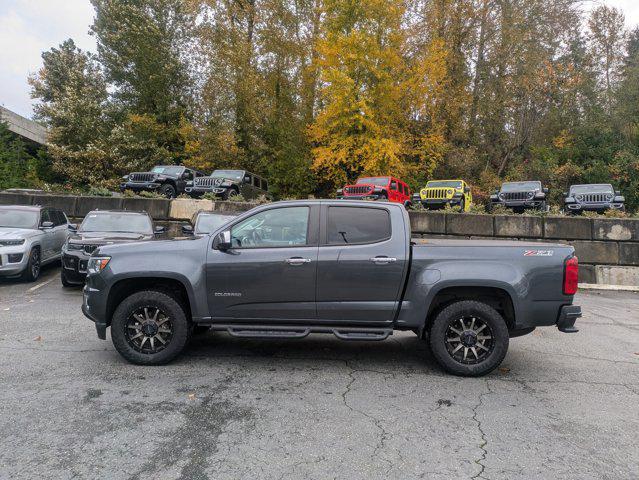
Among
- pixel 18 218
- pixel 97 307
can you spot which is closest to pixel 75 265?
pixel 18 218

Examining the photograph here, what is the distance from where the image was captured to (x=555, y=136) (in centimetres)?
3152

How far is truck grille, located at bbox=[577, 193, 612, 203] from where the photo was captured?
17312 mm

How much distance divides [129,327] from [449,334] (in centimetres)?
359

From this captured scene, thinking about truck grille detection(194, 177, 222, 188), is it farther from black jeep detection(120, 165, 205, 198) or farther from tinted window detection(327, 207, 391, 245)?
tinted window detection(327, 207, 391, 245)

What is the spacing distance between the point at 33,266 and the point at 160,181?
8.90m

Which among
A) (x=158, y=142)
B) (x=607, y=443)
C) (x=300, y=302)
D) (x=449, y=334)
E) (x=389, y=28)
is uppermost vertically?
(x=389, y=28)

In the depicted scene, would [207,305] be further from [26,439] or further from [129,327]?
[26,439]

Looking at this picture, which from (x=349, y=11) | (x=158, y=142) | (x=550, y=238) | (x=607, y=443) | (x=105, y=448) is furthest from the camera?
(x=158, y=142)

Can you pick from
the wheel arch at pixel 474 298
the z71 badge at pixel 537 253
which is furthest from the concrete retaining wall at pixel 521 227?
the z71 badge at pixel 537 253

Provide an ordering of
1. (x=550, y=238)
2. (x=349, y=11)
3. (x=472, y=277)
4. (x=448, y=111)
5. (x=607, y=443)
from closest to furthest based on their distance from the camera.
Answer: (x=607, y=443) → (x=472, y=277) → (x=550, y=238) → (x=349, y=11) → (x=448, y=111)

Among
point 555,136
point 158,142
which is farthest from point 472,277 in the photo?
point 555,136

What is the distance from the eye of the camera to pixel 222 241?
16.6 ft

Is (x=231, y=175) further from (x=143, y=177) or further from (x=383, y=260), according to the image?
(x=383, y=260)

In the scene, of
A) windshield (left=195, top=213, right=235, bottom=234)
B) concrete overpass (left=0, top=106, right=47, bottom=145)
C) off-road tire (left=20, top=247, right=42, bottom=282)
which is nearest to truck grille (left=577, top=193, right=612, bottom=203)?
windshield (left=195, top=213, right=235, bottom=234)
